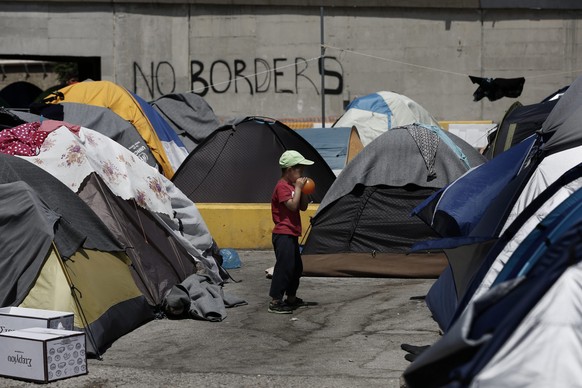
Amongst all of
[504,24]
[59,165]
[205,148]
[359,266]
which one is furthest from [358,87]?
[59,165]

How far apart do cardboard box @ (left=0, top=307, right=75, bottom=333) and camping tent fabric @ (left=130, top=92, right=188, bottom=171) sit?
909 centimetres

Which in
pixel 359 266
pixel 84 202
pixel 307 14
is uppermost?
pixel 307 14

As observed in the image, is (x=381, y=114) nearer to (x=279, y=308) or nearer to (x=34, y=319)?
(x=279, y=308)

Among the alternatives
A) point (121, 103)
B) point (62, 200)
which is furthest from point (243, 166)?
point (62, 200)

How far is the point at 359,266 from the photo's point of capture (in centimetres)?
1158

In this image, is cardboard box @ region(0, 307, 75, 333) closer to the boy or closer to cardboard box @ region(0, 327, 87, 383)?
cardboard box @ region(0, 327, 87, 383)

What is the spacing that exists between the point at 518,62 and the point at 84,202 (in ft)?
60.8

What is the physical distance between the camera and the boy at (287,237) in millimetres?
9656

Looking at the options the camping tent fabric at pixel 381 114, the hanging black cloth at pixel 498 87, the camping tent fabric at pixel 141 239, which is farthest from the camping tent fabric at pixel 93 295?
the hanging black cloth at pixel 498 87

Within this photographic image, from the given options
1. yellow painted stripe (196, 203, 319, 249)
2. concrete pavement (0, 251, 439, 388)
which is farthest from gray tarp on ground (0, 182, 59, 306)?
yellow painted stripe (196, 203, 319, 249)

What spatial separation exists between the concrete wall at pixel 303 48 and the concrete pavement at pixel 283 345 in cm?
1549

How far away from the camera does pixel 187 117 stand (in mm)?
18688

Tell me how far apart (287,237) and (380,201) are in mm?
2397

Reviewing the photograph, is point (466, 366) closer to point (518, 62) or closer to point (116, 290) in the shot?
point (116, 290)
